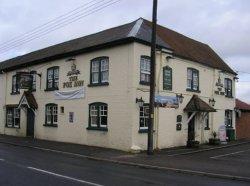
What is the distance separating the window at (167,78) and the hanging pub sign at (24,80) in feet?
35.4

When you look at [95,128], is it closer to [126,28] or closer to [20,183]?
[126,28]

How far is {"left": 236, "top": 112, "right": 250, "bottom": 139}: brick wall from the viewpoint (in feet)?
115

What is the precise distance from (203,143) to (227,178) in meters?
14.9

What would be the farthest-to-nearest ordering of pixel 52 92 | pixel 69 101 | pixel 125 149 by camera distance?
pixel 52 92 → pixel 69 101 → pixel 125 149

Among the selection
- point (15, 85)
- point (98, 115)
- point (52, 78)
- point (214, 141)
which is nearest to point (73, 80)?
point (52, 78)

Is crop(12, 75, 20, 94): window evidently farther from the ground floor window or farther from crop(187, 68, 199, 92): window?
crop(187, 68, 199, 92): window

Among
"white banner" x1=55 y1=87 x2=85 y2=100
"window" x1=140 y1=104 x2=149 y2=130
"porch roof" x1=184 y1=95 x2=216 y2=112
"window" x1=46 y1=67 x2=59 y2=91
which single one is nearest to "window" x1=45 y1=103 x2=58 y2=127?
"white banner" x1=55 y1=87 x2=85 y2=100

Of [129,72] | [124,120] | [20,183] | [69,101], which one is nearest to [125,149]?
[124,120]

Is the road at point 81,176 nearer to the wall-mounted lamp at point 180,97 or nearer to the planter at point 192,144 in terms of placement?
the planter at point 192,144

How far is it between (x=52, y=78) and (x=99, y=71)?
5.59 m

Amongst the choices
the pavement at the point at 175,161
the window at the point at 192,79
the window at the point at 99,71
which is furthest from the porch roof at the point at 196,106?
the window at the point at 99,71

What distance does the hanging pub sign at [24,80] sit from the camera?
3027cm

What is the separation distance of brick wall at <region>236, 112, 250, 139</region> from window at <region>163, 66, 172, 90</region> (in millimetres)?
12166

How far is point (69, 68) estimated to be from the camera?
89.2 feet
